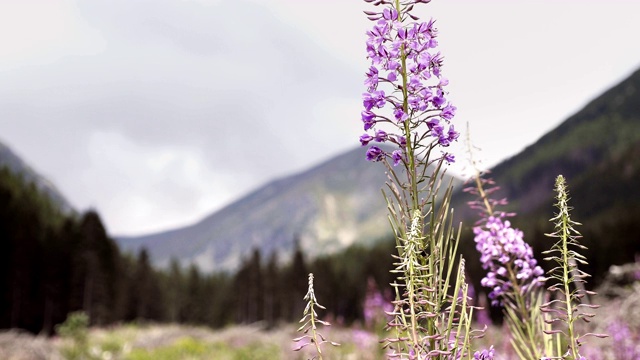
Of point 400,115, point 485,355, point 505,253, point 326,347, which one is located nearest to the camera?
point 485,355

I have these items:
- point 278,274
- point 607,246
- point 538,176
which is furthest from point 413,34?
point 538,176

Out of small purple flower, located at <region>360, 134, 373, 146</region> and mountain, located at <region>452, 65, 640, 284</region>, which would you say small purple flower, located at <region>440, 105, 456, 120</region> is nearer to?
small purple flower, located at <region>360, 134, 373, 146</region>

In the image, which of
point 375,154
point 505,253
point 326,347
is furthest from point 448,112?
point 326,347

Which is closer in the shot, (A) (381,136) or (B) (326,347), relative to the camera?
(A) (381,136)

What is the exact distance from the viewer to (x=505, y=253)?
3027mm

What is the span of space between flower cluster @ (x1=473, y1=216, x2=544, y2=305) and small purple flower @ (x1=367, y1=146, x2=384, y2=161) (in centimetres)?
104

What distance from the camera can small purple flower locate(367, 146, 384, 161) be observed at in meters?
2.14

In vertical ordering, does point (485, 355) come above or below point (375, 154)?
below

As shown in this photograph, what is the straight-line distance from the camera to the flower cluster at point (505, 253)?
2.92 meters

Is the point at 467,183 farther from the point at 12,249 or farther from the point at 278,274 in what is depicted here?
the point at 278,274

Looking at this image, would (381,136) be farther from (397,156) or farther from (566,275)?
(566,275)

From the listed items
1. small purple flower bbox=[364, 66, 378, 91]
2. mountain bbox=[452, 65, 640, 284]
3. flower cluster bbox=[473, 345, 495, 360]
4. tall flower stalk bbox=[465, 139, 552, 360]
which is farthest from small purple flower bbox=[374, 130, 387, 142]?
tall flower stalk bbox=[465, 139, 552, 360]

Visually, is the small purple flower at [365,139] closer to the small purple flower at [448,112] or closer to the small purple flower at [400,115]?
the small purple flower at [400,115]

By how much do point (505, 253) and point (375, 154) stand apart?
1.32 meters
